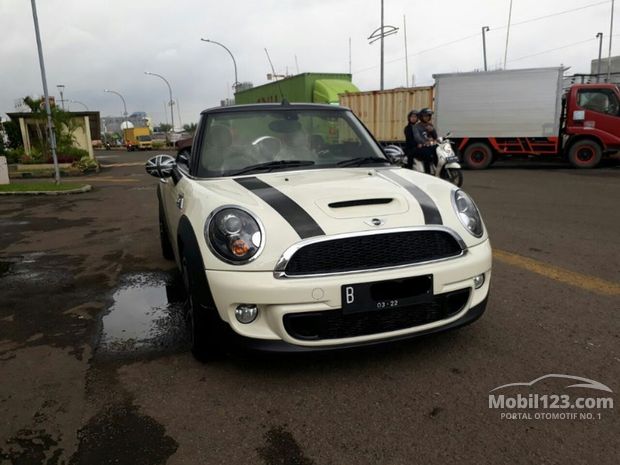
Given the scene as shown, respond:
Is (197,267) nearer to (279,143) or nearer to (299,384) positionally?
(299,384)

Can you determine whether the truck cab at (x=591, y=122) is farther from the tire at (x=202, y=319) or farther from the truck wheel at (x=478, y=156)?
the tire at (x=202, y=319)

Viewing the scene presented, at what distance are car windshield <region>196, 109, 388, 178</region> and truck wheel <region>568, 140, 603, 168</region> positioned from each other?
12.7 metres

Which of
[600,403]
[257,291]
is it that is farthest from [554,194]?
[257,291]

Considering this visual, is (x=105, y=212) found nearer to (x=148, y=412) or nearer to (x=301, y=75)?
(x=148, y=412)

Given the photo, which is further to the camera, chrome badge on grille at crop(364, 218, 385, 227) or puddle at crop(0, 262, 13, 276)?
puddle at crop(0, 262, 13, 276)

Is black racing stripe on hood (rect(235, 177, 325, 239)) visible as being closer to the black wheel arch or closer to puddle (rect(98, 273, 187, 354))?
the black wheel arch

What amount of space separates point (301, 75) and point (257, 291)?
19194mm

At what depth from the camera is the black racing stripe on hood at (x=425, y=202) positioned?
2840mm

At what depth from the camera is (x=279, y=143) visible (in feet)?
12.8

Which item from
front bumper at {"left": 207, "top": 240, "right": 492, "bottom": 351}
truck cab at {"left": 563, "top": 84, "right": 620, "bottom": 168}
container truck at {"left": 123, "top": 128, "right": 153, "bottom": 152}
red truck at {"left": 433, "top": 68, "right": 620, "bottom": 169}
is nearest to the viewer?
front bumper at {"left": 207, "top": 240, "right": 492, "bottom": 351}

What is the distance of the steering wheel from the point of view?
149 inches

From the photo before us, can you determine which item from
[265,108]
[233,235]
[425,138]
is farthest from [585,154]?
[233,235]

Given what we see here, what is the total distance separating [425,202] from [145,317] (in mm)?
2321

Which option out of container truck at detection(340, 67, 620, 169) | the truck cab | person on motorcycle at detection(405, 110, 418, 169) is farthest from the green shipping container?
person on motorcycle at detection(405, 110, 418, 169)
